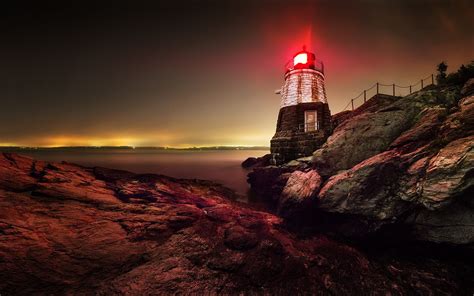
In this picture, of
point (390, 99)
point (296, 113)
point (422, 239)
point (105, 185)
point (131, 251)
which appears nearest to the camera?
point (131, 251)

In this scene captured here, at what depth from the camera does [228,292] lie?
547 centimetres

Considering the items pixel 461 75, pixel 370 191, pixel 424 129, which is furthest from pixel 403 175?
pixel 461 75

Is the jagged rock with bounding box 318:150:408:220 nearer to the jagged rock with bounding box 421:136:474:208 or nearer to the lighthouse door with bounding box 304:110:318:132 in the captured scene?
the jagged rock with bounding box 421:136:474:208

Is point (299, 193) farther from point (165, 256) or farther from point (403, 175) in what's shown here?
point (165, 256)

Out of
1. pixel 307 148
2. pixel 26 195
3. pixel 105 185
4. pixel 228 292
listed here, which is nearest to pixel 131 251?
pixel 228 292

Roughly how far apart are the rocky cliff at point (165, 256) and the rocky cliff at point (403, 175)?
2.68ft

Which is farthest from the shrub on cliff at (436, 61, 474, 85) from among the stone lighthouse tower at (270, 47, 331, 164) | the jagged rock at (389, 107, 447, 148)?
the stone lighthouse tower at (270, 47, 331, 164)

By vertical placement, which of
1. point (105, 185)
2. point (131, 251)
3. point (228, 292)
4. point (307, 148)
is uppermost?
point (307, 148)

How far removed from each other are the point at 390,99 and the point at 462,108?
635cm

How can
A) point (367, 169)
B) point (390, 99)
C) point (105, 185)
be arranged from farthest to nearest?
point (390, 99) < point (105, 185) < point (367, 169)

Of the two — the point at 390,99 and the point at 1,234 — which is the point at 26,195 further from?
the point at 390,99

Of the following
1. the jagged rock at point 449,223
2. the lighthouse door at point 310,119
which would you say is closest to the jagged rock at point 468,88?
the jagged rock at point 449,223

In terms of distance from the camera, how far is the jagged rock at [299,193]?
10258 millimetres

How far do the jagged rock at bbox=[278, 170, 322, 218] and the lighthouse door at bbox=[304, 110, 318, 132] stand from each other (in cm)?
910
